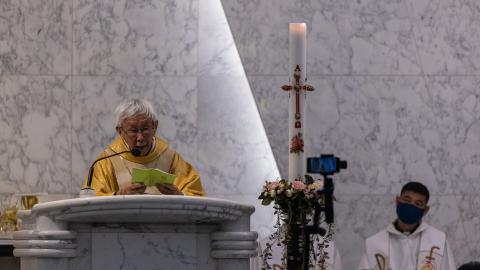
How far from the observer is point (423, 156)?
1052cm

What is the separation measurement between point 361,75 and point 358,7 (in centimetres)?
55

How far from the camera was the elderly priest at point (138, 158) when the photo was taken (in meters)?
8.56

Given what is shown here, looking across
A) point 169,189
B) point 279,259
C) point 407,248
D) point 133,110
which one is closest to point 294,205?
point 169,189

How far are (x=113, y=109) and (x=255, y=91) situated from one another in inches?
45.1

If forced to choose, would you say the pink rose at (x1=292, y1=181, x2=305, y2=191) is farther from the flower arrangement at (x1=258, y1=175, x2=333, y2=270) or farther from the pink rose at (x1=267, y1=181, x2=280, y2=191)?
the pink rose at (x1=267, y1=181, x2=280, y2=191)

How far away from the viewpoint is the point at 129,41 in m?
10.5

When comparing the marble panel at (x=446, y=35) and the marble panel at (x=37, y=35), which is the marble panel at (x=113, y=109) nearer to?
the marble panel at (x=37, y=35)

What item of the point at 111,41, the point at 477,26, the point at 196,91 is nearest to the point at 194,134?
the point at 196,91

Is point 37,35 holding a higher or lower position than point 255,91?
higher

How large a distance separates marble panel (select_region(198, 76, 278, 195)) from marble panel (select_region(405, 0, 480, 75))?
4.80ft

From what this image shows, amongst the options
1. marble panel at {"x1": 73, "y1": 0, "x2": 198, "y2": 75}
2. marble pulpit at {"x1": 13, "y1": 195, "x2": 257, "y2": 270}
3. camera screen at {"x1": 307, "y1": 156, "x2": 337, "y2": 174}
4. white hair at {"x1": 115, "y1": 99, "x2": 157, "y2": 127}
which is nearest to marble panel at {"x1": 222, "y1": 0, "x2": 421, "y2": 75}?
marble panel at {"x1": 73, "y1": 0, "x2": 198, "y2": 75}

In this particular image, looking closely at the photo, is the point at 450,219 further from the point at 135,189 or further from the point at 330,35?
the point at 135,189

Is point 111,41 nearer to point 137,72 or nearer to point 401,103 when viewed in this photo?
point 137,72

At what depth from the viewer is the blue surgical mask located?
934 cm
